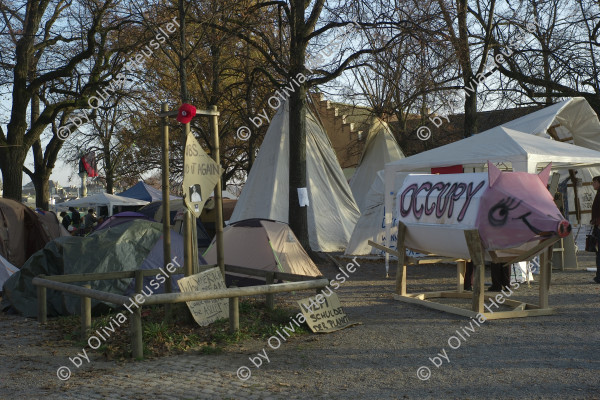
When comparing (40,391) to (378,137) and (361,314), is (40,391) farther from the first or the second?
(378,137)

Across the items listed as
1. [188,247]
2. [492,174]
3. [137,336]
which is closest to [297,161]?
[492,174]

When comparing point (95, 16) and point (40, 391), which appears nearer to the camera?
point (40, 391)

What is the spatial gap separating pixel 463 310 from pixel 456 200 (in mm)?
1424

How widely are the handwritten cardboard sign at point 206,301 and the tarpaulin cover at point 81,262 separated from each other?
79.2 inches

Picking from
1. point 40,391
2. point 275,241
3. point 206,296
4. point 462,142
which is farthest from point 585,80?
point 40,391

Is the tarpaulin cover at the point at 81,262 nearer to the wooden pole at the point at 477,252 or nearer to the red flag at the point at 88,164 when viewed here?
the wooden pole at the point at 477,252

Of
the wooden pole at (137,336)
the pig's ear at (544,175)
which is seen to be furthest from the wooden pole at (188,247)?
the pig's ear at (544,175)

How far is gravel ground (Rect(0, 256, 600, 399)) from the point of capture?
4.91m

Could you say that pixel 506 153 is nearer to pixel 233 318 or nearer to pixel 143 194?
pixel 233 318

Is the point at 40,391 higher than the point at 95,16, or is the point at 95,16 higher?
the point at 95,16

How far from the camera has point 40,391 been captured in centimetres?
493

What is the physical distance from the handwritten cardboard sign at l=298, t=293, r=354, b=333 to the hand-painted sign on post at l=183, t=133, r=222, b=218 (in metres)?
1.69

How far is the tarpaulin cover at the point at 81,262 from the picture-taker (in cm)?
851

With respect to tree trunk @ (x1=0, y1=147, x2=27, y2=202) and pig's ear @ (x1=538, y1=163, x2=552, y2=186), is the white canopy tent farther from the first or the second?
pig's ear @ (x1=538, y1=163, x2=552, y2=186)
